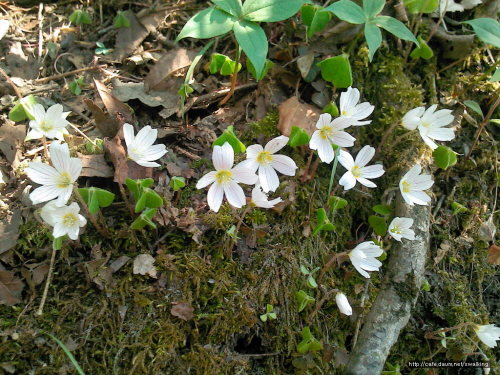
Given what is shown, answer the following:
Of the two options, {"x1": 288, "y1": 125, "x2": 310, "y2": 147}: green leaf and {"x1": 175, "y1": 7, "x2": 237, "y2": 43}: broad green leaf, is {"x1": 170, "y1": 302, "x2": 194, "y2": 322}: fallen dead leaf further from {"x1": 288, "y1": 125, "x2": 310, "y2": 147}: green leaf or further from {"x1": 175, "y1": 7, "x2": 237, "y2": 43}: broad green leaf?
{"x1": 175, "y1": 7, "x2": 237, "y2": 43}: broad green leaf

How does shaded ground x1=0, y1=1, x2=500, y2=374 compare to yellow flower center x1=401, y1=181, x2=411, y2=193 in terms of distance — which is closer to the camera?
shaded ground x1=0, y1=1, x2=500, y2=374

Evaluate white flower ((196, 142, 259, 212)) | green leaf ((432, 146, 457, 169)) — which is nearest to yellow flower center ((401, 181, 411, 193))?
green leaf ((432, 146, 457, 169))

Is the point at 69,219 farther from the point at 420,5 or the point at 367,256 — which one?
the point at 420,5

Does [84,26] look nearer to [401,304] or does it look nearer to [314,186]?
[314,186]

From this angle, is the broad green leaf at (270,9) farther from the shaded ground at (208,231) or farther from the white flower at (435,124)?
the white flower at (435,124)

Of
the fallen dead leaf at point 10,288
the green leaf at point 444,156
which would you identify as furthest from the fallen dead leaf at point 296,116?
the fallen dead leaf at point 10,288

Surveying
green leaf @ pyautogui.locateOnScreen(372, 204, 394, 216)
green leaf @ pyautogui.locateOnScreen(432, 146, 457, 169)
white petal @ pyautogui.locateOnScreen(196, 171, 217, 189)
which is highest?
white petal @ pyautogui.locateOnScreen(196, 171, 217, 189)
